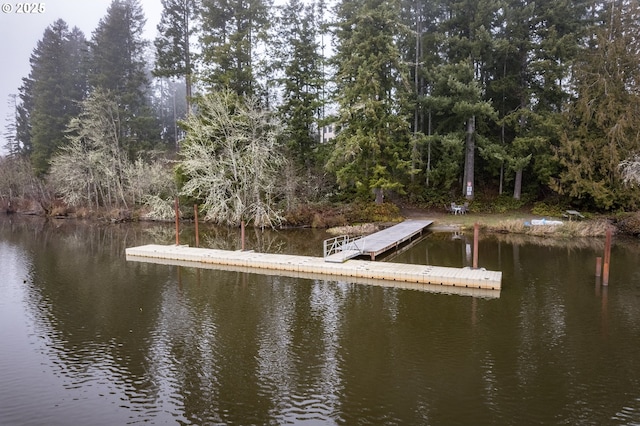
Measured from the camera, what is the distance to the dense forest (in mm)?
27703

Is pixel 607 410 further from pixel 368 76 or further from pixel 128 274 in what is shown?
pixel 368 76

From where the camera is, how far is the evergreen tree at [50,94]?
4503cm

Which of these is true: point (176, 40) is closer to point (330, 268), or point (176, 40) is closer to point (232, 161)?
point (232, 161)

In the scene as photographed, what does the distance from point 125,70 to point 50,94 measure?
8778 mm

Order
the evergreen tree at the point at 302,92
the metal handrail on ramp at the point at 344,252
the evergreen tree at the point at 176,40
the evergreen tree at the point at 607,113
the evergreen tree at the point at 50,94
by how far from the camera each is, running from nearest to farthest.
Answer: the metal handrail on ramp at the point at 344,252 → the evergreen tree at the point at 607,113 → the evergreen tree at the point at 302,92 → the evergreen tree at the point at 176,40 → the evergreen tree at the point at 50,94

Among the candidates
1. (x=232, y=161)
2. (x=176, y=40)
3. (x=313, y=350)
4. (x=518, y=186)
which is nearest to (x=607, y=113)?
(x=518, y=186)

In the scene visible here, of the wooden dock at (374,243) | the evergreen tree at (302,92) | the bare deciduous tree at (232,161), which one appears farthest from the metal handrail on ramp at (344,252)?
the evergreen tree at (302,92)

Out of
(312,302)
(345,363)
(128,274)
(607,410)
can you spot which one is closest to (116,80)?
(128,274)

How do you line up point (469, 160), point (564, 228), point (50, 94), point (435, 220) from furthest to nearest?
point (50, 94)
point (469, 160)
point (435, 220)
point (564, 228)

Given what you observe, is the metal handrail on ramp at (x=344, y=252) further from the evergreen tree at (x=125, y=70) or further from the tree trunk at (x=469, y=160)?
the evergreen tree at (x=125, y=70)

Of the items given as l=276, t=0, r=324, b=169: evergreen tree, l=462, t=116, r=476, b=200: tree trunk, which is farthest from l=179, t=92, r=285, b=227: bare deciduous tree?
l=462, t=116, r=476, b=200: tree trunk

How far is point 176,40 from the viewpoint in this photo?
131 feet

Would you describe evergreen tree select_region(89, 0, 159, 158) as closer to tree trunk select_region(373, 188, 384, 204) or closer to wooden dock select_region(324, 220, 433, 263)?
tree trunk select_region(373, 188, 384, 204)

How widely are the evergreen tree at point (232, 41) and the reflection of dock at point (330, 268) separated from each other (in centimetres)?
1587
